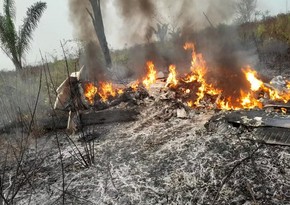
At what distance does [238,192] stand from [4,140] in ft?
24.7

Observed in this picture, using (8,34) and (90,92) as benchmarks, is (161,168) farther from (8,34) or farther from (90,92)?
(8,34)

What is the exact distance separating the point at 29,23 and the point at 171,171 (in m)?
13.2

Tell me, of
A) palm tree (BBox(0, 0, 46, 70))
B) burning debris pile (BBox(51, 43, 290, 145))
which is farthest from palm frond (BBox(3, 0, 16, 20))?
burning debris pile (BBox(51, 43, 290, 145))

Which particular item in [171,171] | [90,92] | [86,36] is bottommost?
[171,171]

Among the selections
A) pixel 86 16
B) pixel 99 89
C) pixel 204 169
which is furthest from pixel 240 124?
pixel 86 16

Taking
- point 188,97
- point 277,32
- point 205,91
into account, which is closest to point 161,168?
point 188,97

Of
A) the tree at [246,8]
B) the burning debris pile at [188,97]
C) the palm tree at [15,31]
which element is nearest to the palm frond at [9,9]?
the palm tree at [15,31]

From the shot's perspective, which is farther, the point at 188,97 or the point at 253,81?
the point at 188,97

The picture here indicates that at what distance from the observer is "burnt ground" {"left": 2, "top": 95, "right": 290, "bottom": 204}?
4344 millimetres

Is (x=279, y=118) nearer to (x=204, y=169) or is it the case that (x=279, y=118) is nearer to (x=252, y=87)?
(x=204, y=169)

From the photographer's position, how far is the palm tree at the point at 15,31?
568 inches

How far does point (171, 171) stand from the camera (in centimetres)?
512

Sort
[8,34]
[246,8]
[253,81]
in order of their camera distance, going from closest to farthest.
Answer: [253,81]
[8,34]
[246,8]

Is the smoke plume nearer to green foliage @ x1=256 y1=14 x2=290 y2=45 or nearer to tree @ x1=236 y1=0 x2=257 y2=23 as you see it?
green foliage @ x1=256 y1=14 x2=290 y2=45
